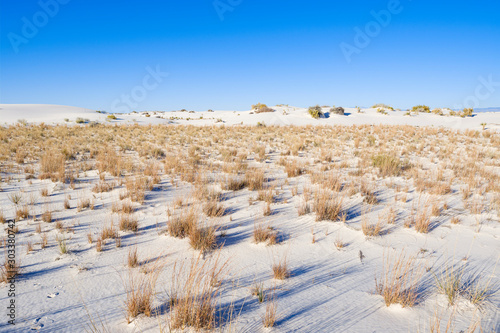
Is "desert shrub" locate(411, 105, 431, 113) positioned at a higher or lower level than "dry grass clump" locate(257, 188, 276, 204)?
higher

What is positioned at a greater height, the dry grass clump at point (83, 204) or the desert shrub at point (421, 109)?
the desert shrub at point (421, 109)

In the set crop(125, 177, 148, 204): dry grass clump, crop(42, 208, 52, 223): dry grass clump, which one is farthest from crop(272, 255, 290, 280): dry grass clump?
crop(42, 208, 52, 223): dry grass clump

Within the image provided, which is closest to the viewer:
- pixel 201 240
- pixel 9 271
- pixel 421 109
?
pixel 9 271

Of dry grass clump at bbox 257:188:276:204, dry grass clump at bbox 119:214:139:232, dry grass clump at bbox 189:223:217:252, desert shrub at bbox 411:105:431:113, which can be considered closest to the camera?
dry grass clump at bbox 189:223:217:252

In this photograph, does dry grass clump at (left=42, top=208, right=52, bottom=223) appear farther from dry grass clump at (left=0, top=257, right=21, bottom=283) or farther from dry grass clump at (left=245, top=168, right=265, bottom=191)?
dry grass clump at (left=245, top=168, right=265, bottom=191)

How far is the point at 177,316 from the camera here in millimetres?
1941

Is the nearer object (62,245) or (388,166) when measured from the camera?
(62,245)

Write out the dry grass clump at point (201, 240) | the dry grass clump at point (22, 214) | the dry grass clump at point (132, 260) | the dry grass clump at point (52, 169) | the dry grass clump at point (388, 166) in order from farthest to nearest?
the dry grass clump at point (388, 166) < the dry grass clump at point (52, 169) < the dry grass clump at point (22, 214) < the dry grass clump at point (201, 240) < the dry grass clump at point (132, 260)

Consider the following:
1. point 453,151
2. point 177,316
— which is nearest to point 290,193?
point 177,316

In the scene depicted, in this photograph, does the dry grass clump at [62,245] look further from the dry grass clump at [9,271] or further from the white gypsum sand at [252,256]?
the dry grass clump at [9,271]

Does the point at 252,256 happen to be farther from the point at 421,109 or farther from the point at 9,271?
the point at 421,109

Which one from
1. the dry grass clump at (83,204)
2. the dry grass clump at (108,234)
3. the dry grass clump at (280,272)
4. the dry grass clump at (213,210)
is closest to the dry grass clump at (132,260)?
the dry grass clump at (108,234)

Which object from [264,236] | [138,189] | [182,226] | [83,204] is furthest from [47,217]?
[264,236]

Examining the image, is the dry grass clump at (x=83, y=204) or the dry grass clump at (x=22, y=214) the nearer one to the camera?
the dry grass clump at (x=22, y=214)
